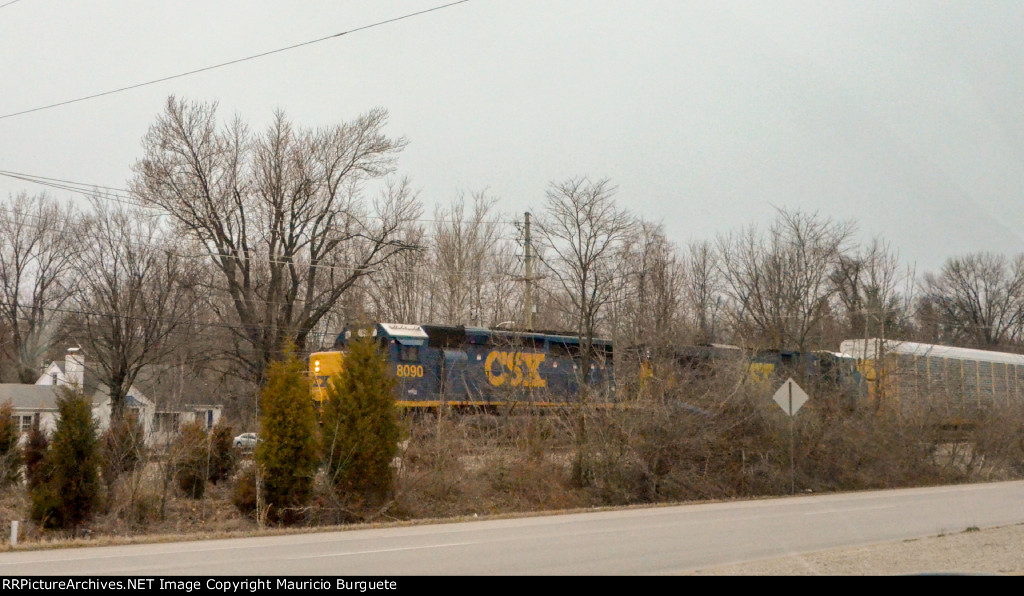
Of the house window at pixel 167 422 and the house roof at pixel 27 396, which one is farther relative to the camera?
the house roof at pixel 27 396

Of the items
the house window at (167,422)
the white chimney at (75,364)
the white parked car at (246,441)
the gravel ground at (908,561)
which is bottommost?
the gravel ground at (908,561)

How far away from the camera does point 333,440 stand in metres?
20.2

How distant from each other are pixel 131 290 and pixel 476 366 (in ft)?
62.1

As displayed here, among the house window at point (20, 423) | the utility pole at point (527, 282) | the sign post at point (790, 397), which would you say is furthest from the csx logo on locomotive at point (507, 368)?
the house window at point (20, 423)

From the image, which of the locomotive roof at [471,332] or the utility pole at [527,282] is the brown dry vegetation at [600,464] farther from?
the utility pole at [527,282]

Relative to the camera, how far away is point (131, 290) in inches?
1543

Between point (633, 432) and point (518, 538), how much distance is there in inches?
398

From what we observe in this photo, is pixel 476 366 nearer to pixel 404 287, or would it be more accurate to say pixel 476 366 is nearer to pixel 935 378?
pixel 404 287

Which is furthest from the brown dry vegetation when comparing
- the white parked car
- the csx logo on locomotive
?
the csx logo on locomotive

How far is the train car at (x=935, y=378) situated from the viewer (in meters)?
34.0

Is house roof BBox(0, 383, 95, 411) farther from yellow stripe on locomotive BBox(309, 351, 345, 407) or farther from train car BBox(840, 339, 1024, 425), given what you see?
train car BBox(840, 339, 1024, 425)

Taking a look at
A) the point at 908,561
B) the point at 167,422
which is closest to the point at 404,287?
the point at 167,422

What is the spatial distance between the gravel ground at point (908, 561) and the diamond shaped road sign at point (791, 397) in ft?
36.5

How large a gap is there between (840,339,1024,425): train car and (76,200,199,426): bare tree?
29.6 meters
